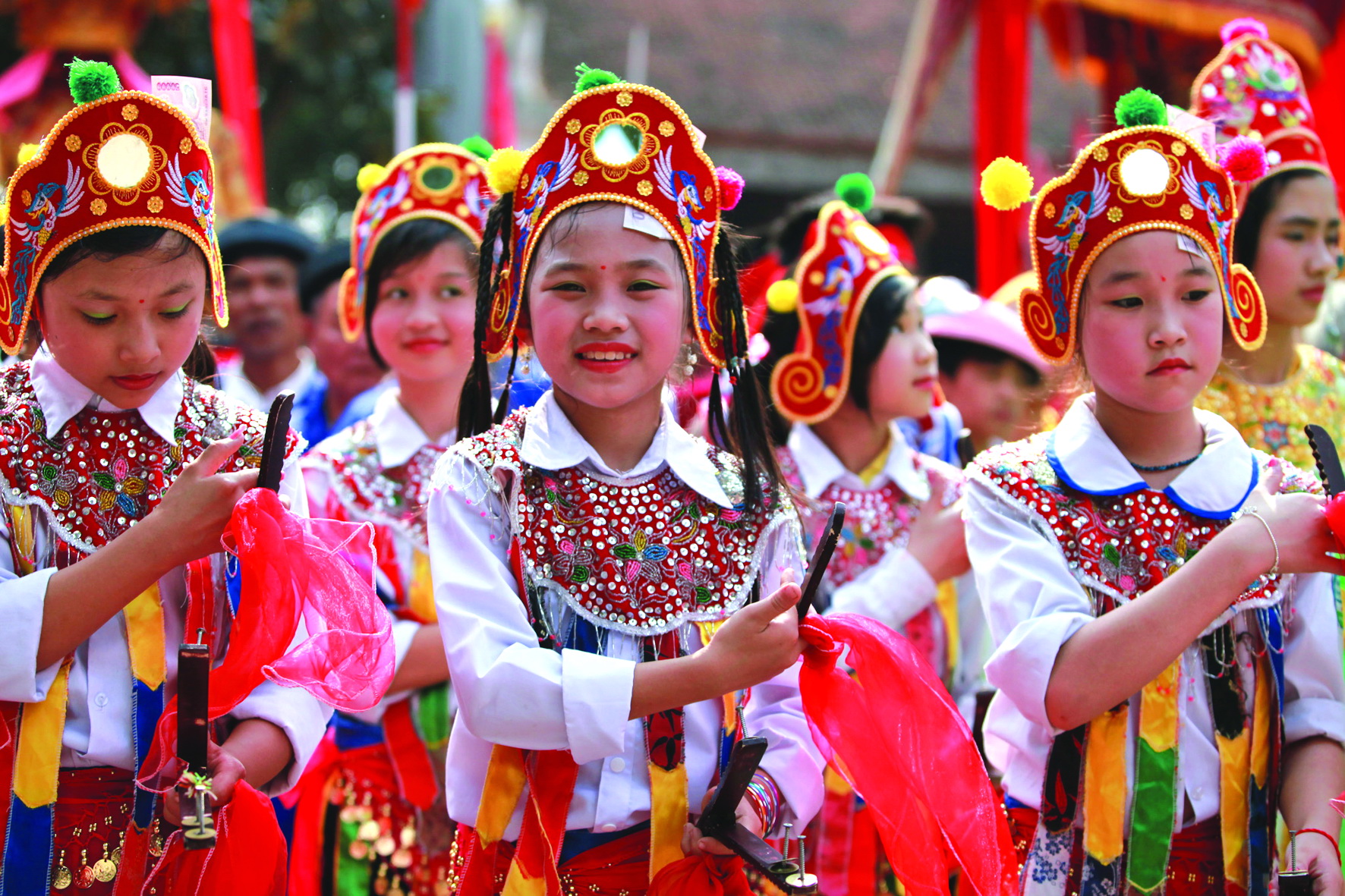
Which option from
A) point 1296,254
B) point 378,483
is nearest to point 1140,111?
point 1296,254

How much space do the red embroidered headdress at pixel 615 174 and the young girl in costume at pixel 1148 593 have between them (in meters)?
0.69

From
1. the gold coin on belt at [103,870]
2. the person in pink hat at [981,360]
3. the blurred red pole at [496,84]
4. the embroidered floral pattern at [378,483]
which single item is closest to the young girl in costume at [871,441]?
the person in pink hat at [981,360]

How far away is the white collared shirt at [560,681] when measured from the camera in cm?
203

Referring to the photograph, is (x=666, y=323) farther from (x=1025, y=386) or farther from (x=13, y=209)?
(x=1025, y=386)

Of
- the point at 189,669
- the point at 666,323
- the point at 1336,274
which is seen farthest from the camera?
the point at 1336,274

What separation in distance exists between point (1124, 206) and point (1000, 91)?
240 inches

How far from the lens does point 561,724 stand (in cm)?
204

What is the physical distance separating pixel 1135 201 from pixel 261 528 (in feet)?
5.44

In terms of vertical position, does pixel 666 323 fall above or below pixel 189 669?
above

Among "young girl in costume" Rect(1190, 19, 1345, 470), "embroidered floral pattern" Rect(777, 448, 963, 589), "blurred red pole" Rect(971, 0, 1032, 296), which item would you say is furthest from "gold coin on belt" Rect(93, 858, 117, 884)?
"blurred red pole" Rect(971, 0, 1032, 296)

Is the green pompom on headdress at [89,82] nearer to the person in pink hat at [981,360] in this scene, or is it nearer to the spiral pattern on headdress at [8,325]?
the spiral pattern on headdress at [8,325]

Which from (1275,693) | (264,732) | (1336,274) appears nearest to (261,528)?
(264,732)

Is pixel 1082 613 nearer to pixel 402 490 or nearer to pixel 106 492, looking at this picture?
pixel 106 492

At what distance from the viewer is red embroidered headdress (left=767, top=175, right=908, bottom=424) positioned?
3707 millimetres
